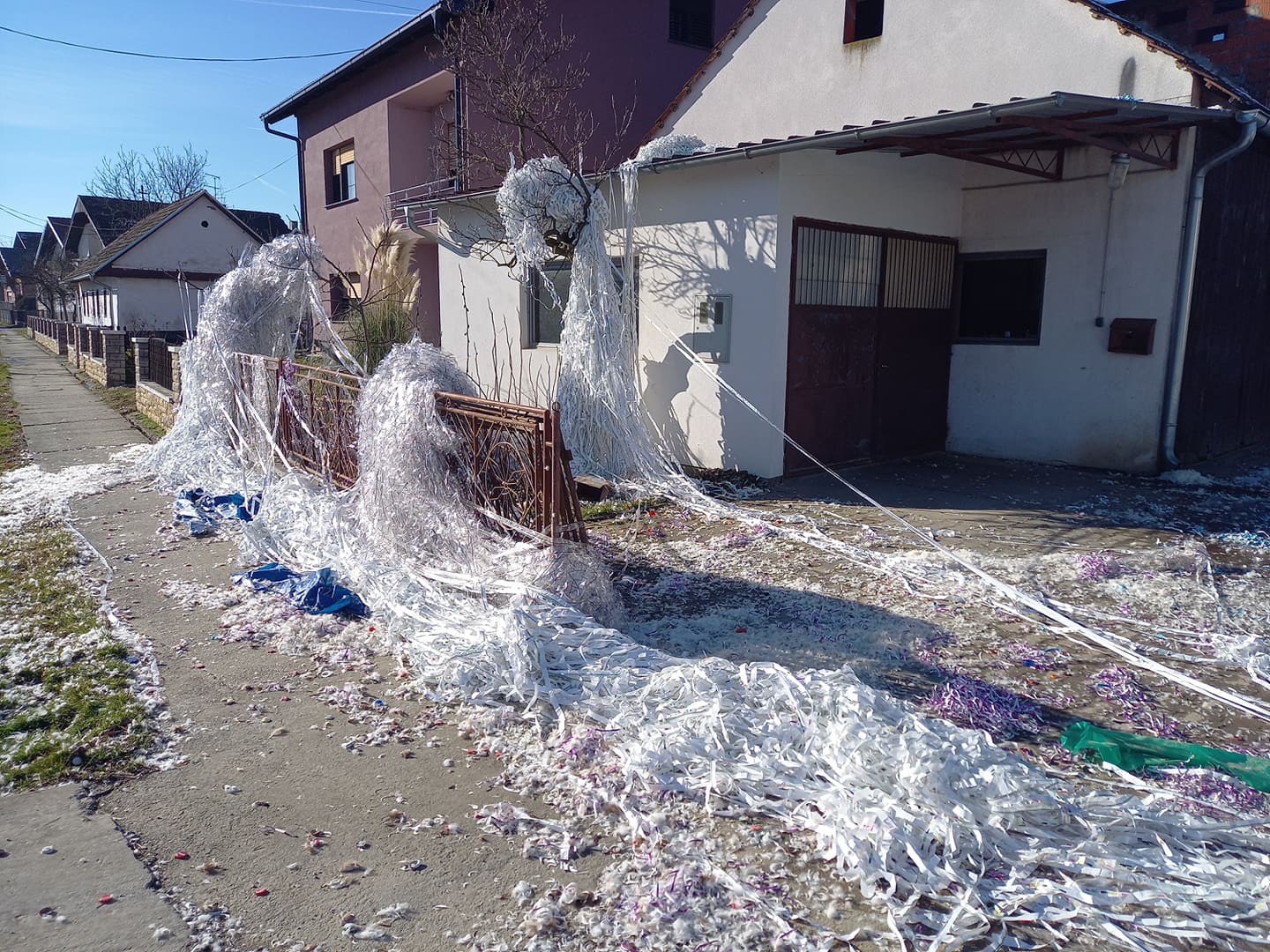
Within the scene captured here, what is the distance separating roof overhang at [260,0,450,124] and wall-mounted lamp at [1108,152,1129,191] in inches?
397

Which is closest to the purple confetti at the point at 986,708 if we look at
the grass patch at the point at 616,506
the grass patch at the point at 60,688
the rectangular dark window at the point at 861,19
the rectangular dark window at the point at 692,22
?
the grass patch at the point at 60,688

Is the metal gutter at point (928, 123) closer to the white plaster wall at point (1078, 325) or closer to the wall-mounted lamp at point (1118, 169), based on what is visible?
the wall-mounted lamp at point (1118, 169)

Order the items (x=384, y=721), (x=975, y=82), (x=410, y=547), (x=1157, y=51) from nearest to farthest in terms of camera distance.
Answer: (x=384, y=721)
(x=410, y=547)
(x=1157, y=51)
(x=975, y=82)

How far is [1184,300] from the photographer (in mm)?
8156

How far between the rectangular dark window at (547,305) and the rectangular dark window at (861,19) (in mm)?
4634

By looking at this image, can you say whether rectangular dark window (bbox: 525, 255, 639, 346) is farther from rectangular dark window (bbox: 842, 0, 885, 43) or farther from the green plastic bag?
the green plastic bag

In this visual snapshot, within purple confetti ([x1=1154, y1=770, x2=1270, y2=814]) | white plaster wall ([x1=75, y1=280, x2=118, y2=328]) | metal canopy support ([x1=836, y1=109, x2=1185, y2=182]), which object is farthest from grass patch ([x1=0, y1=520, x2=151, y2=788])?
white plaster wall ([x1=75, y1=280, x2=118, y2=328])

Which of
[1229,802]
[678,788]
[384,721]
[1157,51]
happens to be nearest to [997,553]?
[1229,802]

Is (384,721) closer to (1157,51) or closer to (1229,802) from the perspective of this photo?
(1229,802)

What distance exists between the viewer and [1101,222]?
866cm

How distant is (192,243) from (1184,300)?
95.8 feet

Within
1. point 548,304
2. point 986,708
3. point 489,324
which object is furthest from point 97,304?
point 986,708

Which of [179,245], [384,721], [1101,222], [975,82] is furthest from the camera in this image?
[179,245]

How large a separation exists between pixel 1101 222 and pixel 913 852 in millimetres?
7904
